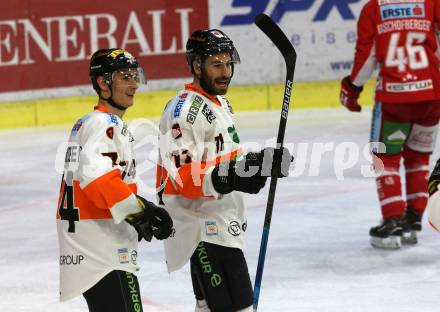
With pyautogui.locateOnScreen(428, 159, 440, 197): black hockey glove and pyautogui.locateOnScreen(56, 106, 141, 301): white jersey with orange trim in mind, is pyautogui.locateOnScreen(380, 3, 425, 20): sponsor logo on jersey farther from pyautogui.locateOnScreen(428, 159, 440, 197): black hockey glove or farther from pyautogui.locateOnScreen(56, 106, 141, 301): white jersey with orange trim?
pyautogui.locateOnScreen(428, 159, 440, 197): black hockey glove

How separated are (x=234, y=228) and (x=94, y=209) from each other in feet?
1.97

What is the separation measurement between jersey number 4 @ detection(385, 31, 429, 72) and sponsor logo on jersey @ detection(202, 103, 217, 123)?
2.62 m

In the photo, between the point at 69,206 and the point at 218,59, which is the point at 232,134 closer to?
the point at 218,59

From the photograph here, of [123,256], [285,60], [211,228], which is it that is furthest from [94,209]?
[285,60]

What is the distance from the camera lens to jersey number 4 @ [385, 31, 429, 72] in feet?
22.0

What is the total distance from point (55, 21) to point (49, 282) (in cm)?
561

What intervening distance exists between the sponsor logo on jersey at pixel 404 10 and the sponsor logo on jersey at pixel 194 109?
8.52 ft

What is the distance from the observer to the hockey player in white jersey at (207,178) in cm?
421

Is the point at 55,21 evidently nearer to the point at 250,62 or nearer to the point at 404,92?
the point at 250,62

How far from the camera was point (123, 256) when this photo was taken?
4039 mm

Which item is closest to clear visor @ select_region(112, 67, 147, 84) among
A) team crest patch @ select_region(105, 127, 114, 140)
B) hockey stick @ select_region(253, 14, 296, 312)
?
team crest patch @ select_region(105, 127, 114, 140)

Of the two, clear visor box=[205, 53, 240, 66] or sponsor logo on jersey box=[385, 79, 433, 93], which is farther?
sponsor logo on jersey box=[385, 79, 433, 93]

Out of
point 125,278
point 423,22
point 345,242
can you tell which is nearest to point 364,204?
point 345,242

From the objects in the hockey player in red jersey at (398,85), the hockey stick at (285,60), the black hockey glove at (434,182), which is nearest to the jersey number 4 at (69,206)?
the hockey stick at (285,60)
